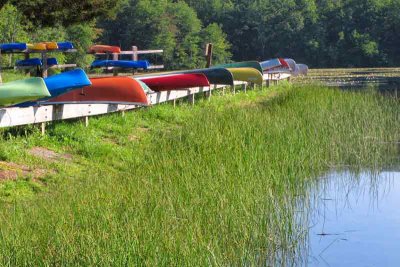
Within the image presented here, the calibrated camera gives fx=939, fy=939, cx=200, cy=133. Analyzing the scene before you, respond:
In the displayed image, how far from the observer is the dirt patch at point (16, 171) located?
30.7 ft

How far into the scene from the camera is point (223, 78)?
20.5m

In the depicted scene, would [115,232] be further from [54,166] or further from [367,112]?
[367,112]

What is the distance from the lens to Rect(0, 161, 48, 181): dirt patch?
9.37 metres

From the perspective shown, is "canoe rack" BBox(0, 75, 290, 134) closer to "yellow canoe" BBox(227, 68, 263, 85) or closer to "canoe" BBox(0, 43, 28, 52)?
"canoe" BBox(0, 43, 28, 52)

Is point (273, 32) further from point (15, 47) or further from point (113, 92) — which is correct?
point (113, 92)

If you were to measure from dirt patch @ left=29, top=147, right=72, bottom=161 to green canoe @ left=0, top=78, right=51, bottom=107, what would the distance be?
0.64 metres

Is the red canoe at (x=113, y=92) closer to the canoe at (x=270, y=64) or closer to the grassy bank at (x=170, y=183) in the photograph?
the grassy bank at (x=170, y=183)

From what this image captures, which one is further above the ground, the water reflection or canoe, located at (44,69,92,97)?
canoe, located at (44,69,92,97)

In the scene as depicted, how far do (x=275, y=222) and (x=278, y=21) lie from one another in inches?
3065

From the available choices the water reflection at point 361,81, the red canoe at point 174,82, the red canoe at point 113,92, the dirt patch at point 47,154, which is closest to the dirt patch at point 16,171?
the dirt patch at point 47,154

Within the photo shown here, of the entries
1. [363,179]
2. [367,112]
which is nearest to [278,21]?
[367,112]

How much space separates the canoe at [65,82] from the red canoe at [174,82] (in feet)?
13.0

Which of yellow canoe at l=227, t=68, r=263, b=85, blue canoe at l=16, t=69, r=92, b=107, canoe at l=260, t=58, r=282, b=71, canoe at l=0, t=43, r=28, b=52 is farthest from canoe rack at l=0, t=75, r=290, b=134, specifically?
canoe at l=260, t=58, r=282, b=71

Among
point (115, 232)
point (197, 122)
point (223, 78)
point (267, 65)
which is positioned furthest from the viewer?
point (267, 65)
